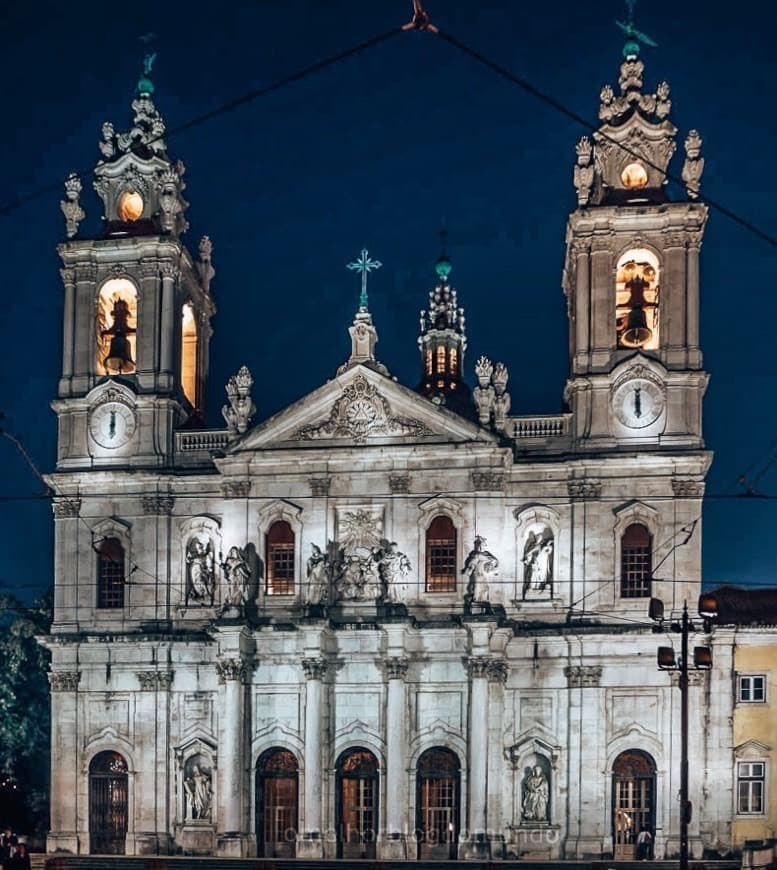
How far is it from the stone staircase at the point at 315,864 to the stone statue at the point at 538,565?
289 inches

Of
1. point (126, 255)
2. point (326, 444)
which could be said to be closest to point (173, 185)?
point (126, 255)

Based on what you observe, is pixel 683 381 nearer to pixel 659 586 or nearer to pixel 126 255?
pixel 659 586

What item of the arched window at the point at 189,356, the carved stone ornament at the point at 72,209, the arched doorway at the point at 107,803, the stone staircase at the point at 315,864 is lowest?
the stone staircase at the point at 315,864

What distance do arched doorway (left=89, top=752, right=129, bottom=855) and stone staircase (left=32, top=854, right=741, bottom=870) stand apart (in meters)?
1.09

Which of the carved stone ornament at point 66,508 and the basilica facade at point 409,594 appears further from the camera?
the carved stone ornament at point 66,508

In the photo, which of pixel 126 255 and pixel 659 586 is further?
pixel 126 255

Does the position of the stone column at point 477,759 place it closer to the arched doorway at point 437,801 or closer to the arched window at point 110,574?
the arched doorway at point 437,801

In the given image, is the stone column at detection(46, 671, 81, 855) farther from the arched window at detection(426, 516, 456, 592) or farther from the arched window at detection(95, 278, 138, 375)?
the arched window at detection(426, 516, 456, 592)

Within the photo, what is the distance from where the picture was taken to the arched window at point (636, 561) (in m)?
44.8

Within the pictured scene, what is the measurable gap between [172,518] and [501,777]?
1202 centimetres

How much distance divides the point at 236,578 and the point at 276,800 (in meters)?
6.26

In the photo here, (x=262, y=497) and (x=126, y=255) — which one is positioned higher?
(x=126, y=255)

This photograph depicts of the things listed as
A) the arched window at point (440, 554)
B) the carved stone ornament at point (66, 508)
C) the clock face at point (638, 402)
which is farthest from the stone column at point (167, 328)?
the clock face at point (638, 402)

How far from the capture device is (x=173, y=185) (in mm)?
49531
